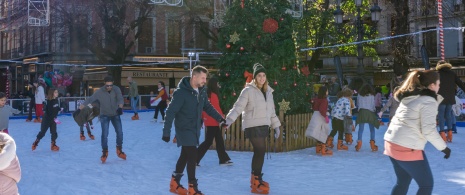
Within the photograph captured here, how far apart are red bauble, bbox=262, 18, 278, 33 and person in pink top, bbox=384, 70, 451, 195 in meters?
6.61

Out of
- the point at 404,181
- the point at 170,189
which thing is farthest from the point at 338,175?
the point at 404,181

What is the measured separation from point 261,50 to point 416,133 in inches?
276

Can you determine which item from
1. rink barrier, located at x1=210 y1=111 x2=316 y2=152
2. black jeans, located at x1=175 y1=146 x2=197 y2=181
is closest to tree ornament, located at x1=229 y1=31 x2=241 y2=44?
rink barrier, located at x1=210 y1=111 x2=316 y2=152

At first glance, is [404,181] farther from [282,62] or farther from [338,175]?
[282,62]

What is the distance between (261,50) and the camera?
459 inches

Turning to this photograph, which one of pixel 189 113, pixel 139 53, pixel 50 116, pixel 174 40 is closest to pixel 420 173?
pixel 189 113

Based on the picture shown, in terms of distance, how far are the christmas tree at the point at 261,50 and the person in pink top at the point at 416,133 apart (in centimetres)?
622

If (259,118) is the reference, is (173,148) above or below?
below

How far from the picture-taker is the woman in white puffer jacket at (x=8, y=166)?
4.16 metres

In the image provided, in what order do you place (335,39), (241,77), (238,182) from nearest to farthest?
1. (238,182)
2. (241,77)
3. (335,39)

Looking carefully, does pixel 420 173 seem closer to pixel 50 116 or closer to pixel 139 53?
pixel 50 116

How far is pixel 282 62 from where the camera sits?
11445 millimetres

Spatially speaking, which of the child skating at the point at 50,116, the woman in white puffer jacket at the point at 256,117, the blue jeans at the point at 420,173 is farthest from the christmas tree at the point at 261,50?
the blue jeans at the point at 420,173

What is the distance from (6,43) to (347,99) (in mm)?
42094
